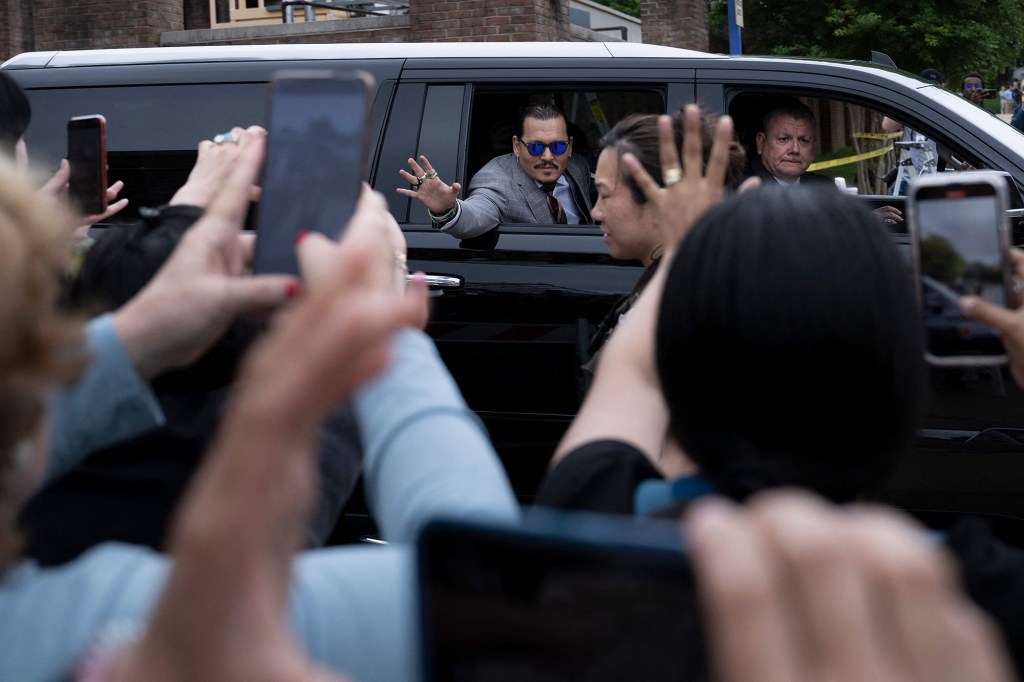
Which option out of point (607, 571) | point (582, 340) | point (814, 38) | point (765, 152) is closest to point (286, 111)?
point (607, 571)

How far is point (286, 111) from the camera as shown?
4.95 ft

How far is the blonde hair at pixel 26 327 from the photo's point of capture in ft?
2.77

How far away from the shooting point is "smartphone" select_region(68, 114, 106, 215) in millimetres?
2766

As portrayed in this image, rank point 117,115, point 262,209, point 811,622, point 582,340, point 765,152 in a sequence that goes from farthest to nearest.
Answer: point 765,152, point 117,115, point 582,340, point 262,209, point 811,622

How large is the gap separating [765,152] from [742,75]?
69cm

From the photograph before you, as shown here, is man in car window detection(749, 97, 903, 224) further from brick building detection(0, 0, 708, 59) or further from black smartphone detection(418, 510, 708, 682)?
brick building detection(0, 0, 708, 59)

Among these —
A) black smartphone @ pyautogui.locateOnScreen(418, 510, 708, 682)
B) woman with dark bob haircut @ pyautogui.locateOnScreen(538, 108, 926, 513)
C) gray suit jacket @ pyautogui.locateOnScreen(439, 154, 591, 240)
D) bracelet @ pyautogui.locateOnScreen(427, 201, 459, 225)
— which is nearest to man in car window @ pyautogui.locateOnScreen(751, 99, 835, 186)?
gray suit jacket @ pyautogui.locateOnScreen(439, 154, 591, 240)

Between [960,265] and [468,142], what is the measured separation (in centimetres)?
334

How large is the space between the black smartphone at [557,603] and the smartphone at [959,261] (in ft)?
3.75

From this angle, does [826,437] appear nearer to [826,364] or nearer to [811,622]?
[826,364]

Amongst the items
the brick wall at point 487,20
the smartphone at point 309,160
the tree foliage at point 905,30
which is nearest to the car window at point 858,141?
the smartphone at point 309,160

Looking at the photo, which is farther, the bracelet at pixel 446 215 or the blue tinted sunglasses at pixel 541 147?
the blue tinted sunglasses at pixel 541 147

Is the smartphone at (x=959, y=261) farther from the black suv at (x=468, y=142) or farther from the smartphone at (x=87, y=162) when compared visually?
the black suv at (x=468, y=142)

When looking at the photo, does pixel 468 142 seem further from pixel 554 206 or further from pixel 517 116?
pixel 517 116
